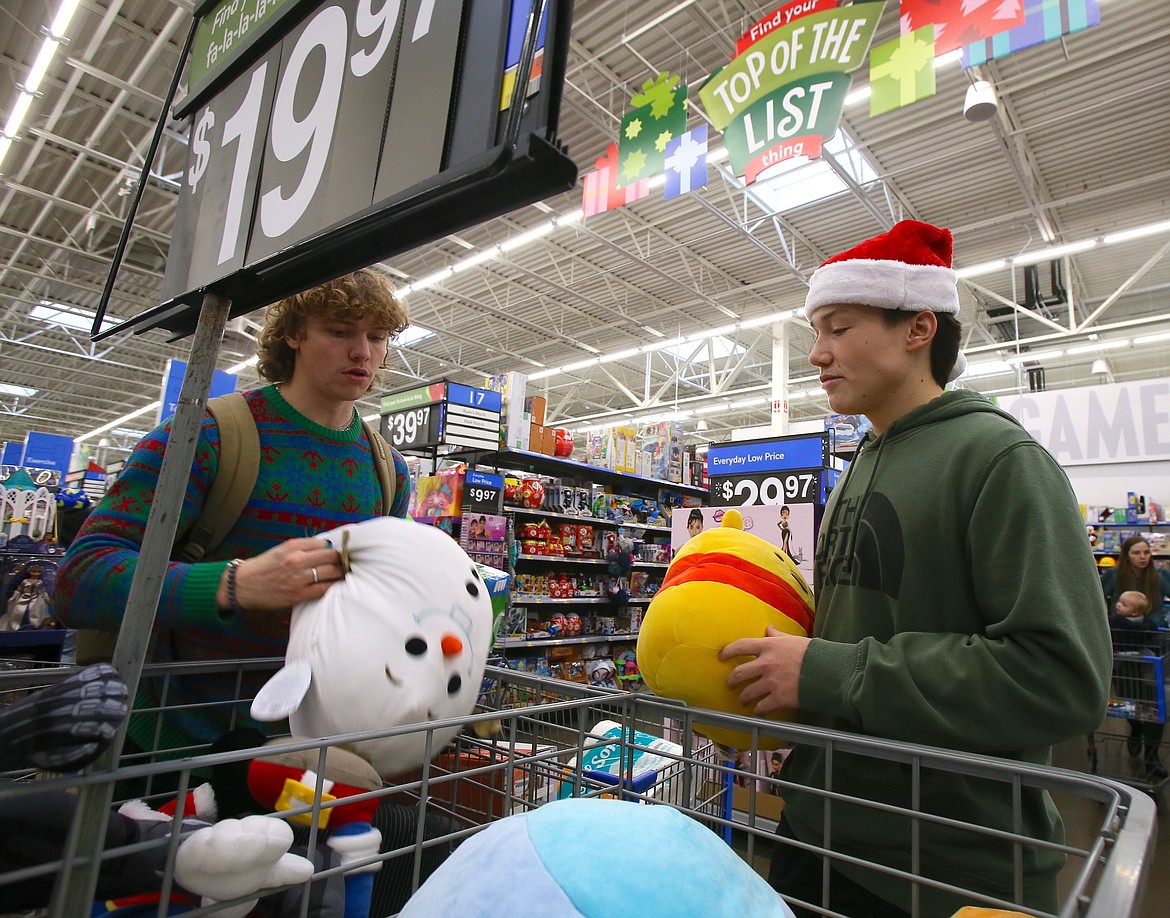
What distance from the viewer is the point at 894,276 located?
3.71 feet

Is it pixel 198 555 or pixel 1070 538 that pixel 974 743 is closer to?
pixel 1070 538

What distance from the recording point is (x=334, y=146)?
1.90 ft

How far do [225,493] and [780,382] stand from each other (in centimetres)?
1046

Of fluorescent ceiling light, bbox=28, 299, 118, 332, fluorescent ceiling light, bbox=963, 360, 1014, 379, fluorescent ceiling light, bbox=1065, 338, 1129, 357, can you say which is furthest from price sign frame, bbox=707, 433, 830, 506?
fluorescent ceiling light, bbox=28, 299, 118, 332

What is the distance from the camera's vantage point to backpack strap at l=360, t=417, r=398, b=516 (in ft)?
4.24

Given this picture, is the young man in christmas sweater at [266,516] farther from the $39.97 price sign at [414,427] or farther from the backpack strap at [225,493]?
the $39.97 price sign at [414,427]

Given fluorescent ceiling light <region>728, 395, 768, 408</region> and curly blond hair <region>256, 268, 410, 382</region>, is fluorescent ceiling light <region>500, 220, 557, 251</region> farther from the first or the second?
curly blond hair <region>256, 268, 410, 382</region>

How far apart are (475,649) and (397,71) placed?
62 cm

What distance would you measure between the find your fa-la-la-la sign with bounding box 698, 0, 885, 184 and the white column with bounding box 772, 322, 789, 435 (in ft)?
22.2

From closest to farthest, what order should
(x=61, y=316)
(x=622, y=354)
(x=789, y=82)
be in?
(x=789, y=82) < (x=622, y=354) < (x=61, y=316)

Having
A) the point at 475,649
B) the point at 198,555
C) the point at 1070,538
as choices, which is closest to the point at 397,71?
the point at 475,649

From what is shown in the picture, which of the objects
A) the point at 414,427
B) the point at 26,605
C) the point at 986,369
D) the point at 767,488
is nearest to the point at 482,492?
the point at 414,427

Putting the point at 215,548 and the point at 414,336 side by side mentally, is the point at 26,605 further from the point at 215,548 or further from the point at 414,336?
the point at 414,336

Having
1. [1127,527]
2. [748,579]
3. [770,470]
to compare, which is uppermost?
[1127,527]
